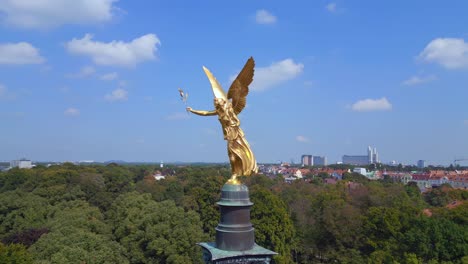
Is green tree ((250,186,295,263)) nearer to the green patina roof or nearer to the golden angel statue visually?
the golden angel statue

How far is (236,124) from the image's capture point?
1184cm

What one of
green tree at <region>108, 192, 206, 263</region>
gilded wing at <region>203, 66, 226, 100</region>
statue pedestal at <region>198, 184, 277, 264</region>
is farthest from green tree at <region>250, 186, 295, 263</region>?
gilded wing at <region>203, 66, 226, 100</region>

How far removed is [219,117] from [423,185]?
425 ft

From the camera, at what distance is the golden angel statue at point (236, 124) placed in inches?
461

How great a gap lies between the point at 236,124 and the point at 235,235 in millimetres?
3159

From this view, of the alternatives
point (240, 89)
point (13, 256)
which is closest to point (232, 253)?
point (240, 89)

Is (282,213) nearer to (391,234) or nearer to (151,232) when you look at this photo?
(391,234)

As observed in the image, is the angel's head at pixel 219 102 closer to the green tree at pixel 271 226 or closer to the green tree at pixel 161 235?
the green tree at pixel 161 235

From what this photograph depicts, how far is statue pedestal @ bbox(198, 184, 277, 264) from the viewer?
10633 millimetres

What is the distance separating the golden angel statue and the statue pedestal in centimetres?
55

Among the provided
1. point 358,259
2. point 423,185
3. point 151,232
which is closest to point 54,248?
point 151,232

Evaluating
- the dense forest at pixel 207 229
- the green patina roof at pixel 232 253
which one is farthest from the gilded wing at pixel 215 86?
the dense forest at pixel 207 229

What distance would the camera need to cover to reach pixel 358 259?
3005 centimetres

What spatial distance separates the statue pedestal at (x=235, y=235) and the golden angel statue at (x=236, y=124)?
1.80ft
